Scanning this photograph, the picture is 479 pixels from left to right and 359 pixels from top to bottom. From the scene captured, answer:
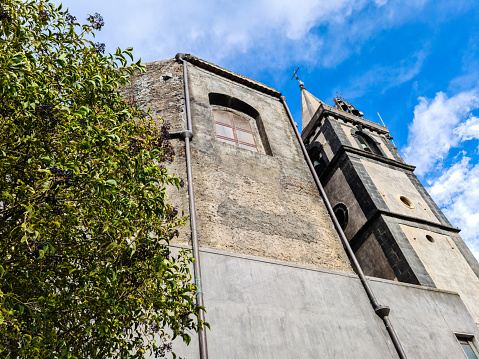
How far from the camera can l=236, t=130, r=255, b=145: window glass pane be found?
434 inches

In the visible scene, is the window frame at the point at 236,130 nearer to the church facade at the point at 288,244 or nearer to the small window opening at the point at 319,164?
the church facade at the point at 288,244

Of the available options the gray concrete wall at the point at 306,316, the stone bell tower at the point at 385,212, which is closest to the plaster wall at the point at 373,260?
the stone bell tower at the point at 385,212

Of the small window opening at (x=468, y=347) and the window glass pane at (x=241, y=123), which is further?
the window glass pane at (x=241, y=123)

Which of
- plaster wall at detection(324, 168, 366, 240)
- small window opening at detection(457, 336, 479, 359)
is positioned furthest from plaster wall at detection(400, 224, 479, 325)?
small window opening at detection(457, 336, 479, 359)

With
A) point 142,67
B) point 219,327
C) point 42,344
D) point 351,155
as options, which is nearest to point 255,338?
point 219,327

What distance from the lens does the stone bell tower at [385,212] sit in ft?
36.6

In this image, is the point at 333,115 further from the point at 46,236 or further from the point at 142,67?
the point at 46,236

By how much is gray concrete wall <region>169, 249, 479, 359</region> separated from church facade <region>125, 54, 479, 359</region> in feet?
0.07

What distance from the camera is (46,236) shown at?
12.3 feet

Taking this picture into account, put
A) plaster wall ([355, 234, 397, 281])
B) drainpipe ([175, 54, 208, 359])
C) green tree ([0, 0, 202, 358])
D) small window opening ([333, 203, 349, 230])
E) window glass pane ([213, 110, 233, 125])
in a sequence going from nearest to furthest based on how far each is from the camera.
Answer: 1. green tree ([0, 0, 202, 358])
2. drainpipe ([175, 54, 208, 359])
3. window glass pane ([213, 110, 233, 125])
4. plaster wall ([355, 234, 397, 281])
5. small window opening ([333, 203, 349, 230])

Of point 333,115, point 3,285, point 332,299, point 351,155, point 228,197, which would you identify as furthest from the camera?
point 333,115

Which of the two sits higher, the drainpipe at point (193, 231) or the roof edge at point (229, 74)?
the roof edge at point (229, 74)

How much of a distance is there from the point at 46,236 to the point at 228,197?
481 cm

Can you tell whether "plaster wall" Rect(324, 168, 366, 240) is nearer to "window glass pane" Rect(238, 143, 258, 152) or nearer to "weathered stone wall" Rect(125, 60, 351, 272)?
"weathered stone wall" Rect(125, 60, 351, 272)
